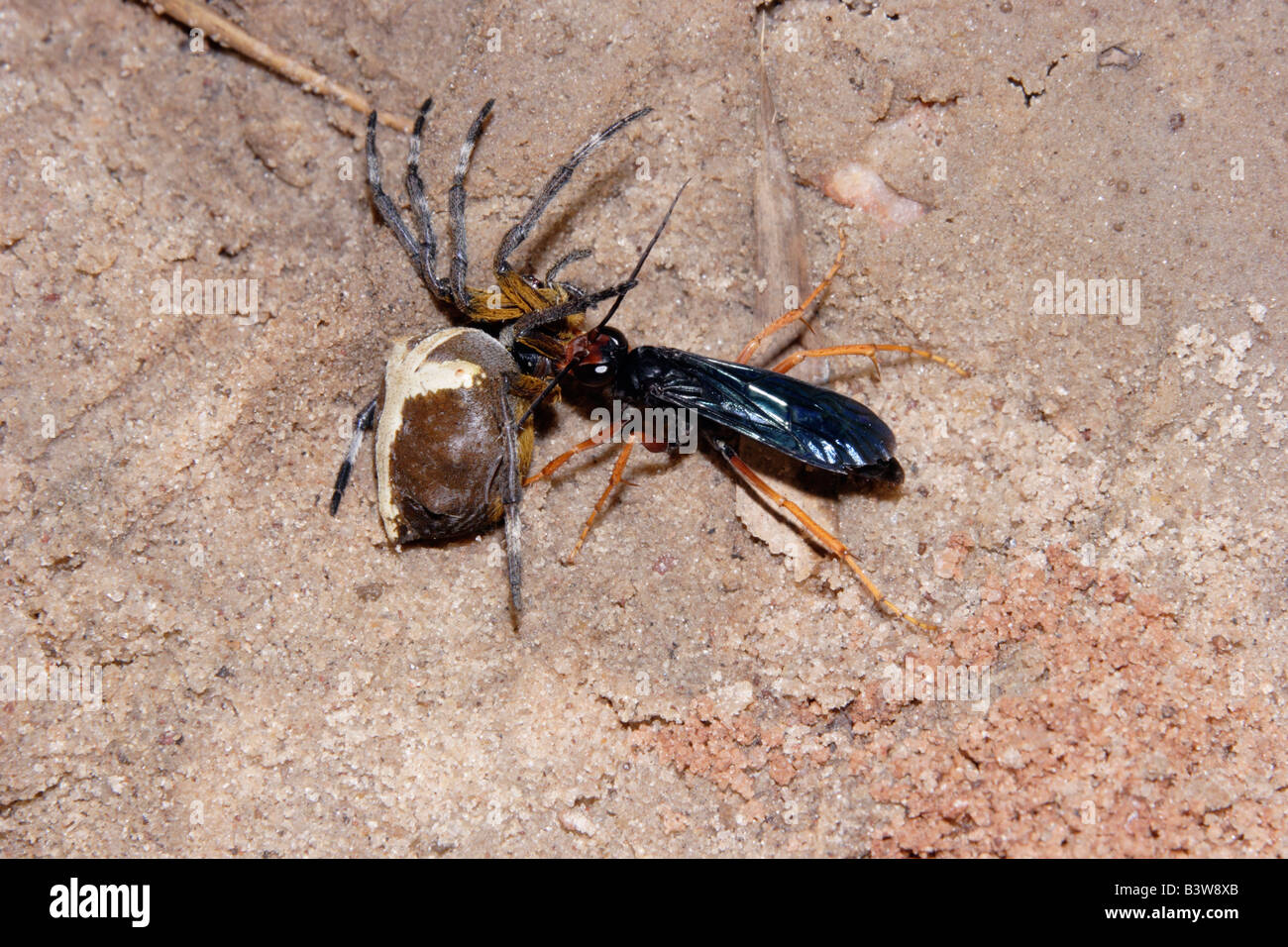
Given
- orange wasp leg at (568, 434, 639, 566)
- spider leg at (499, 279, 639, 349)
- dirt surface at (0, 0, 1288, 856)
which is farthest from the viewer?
orange wasp leg at (568, 434, 639, 566)

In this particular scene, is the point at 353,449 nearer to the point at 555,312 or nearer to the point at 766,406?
the point at 555,312

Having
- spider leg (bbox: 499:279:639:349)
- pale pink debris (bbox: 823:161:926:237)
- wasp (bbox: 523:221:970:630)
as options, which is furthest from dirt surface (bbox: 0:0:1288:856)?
spider leg (bbox: 499:279:639:349)

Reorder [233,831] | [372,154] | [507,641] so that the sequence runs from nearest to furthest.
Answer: [233,831] → [507,641] → [372,154]

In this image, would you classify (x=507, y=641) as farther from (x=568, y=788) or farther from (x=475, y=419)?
(x=475, y=419)

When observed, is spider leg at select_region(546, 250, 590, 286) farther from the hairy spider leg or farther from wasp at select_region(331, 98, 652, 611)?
the hairy spider leg

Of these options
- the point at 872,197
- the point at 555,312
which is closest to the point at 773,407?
the point at 555,312

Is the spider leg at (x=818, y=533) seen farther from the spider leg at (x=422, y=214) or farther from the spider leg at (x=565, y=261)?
the spider leg at (x=422, y=214)

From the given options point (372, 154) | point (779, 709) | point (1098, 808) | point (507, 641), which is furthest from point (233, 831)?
point (1098, 808)
